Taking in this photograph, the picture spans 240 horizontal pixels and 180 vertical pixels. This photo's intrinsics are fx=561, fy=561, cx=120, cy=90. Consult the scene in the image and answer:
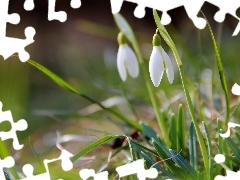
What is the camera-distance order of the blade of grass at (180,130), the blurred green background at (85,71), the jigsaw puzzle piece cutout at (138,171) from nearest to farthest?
the jigsaw puzzle piece cutout at (138,171) → the blade of grass at (180,130) → the blurred green background at (85,71)

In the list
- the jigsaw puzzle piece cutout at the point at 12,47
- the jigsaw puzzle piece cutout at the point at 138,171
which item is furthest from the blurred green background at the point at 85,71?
the jigsaw puzzle piece cutout at the point at 138,171

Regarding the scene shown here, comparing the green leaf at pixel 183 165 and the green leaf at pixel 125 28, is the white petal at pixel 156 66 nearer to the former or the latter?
the green leaf at pixel 183 165

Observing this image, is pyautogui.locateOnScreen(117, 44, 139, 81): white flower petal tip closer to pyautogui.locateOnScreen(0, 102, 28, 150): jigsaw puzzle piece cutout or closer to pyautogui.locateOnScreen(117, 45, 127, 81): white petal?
pyautogui.locateOnScreen(117, 45, 127, 81): white petal

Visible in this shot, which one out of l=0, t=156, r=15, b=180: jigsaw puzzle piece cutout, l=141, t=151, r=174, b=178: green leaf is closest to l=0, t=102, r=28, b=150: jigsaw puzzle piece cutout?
l=0, t=156, r=15, b=180: jigsaw puzzle piece cutout

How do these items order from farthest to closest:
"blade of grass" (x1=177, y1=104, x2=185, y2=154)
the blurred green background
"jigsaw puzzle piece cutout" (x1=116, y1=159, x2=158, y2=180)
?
the blurred green background < "blade of grass" (x1=177, y1=104, x2=185, y2=154) < "jigsaw puzzle piece cutout" (x1=116, y1=159, x2=158, y2=180)

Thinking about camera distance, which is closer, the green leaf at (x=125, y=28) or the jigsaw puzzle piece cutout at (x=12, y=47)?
the jigsaw puzzle piece cutout at (x=12, y=47)

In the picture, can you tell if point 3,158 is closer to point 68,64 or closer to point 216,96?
point 216,96

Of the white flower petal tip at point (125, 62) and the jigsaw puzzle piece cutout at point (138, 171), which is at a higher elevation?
the white flower petal tip at point (125, 62)

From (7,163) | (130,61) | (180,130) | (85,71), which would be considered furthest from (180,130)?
(85,71)

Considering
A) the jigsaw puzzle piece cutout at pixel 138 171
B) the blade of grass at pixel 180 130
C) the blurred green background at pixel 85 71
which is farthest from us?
the blurred green background at pixel 85 71
